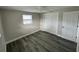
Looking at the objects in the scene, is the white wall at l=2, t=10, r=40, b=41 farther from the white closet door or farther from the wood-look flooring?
the white closet door

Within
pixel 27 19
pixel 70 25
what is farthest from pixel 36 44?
pixel 70 25

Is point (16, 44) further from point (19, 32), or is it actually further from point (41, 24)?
point (41, 24)

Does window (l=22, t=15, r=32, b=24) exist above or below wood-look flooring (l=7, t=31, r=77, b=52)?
above

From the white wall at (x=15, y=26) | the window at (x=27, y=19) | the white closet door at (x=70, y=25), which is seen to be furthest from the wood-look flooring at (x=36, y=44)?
the white closet door at (x=70, y=25)

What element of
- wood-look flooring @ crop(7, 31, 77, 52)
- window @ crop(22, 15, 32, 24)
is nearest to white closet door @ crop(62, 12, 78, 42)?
wood-look flooring @ crop(7, 31, 77, 52)

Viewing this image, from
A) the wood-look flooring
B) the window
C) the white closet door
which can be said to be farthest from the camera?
the white closet door

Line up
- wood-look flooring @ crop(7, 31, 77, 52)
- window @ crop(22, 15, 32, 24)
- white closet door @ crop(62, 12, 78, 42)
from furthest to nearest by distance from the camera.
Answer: white closet door @ crop(62, 12, 78, 42) < wood-look flooring @ crop(7, 31, 77, 52) < window @ crop(22, 15, 32, 24)

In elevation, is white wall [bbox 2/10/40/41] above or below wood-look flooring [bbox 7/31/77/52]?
above

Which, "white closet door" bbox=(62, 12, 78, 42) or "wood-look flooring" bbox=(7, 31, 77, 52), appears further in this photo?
"white closet door" bbox=(62, 12, 78, 42)

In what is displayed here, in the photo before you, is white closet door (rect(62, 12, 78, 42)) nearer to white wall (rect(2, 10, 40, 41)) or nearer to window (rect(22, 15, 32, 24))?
white wall (rect(2, 10, 40, 41))

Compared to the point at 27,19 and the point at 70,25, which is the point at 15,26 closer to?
the point at 27,19
